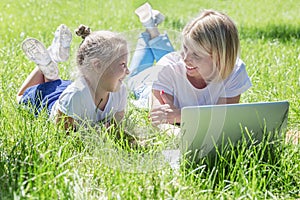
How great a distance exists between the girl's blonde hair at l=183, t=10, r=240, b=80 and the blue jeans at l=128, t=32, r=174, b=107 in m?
0.28

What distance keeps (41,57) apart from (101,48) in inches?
37.3

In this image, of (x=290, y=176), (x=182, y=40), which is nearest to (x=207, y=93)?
(x=182, y=40)

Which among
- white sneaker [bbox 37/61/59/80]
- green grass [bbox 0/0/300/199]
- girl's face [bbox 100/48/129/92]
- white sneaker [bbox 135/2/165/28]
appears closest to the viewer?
green grass [bbox 0/0/300/199]

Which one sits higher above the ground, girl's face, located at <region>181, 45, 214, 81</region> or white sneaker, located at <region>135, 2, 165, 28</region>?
white sneaker, located at <region>135, 2, 165, 28</region>

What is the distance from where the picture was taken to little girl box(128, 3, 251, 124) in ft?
10.1

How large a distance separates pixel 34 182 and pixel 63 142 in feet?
1.71

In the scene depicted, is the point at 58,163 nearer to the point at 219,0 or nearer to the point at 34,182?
the point at 34,182

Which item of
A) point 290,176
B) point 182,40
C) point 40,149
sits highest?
point 182,40

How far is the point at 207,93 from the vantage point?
3.32m

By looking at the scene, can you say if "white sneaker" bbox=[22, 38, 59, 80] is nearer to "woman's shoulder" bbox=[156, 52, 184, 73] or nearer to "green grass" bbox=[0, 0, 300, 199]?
"green grass" bbox=[0, 0, 300, 199]

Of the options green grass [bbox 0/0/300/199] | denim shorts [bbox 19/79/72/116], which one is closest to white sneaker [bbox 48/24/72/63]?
denim shorts [bbox 19/79/72/116]

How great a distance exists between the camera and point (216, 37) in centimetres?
309

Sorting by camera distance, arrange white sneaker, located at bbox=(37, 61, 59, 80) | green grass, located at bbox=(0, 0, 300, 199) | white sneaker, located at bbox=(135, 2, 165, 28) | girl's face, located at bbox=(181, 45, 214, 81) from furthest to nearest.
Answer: white sneaker, located at bbox=(135, 2, 165, 28), white sneaker, located at bbox=(37, 61, 59, 80), girl's face, located at bbox=(181, 45, 214, 81), green grass, located at bbox=(0, 0, 300, 199)

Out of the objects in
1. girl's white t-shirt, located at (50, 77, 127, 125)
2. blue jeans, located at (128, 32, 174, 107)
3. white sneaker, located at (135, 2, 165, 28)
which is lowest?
girl's white t-shirt, located at (50, 77, 127, 125)
